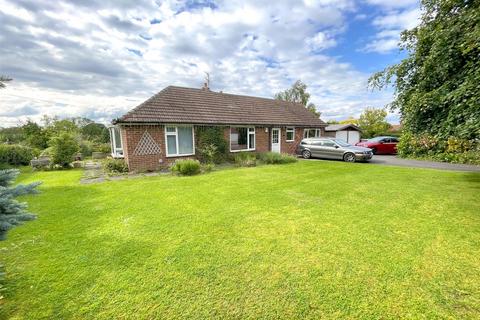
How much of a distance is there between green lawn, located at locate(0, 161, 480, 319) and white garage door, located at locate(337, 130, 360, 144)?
72.5 feet

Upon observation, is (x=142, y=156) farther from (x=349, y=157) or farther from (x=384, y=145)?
(x=384, y=145)

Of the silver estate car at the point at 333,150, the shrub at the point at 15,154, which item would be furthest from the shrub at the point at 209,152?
the shrub at the point at 15,154

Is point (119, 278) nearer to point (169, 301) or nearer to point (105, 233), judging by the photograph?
point (169, 301)

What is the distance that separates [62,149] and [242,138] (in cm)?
1021

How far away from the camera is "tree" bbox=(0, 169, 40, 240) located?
7.71 feet

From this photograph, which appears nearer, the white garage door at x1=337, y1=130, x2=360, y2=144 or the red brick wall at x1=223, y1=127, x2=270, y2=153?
the red brick wall at x1=223, y1=127, x2=270, y2=153

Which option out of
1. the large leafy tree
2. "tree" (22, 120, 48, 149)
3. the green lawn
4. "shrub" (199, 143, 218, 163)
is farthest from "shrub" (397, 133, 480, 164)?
"tree" (22, 120, 48, 149)

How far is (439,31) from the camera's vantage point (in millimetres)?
4625

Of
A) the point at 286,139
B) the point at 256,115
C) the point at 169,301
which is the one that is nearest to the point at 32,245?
the point at 169,301

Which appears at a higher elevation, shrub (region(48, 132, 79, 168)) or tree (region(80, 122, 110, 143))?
tree (region(80, 122, 110, 143))

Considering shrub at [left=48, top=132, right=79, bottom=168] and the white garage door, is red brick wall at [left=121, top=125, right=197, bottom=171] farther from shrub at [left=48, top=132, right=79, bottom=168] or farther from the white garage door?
the white garage door

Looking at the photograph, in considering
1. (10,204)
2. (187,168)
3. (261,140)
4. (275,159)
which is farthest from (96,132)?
(10,204)

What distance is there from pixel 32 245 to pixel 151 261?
220 centimetres

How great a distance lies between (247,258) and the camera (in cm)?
316
